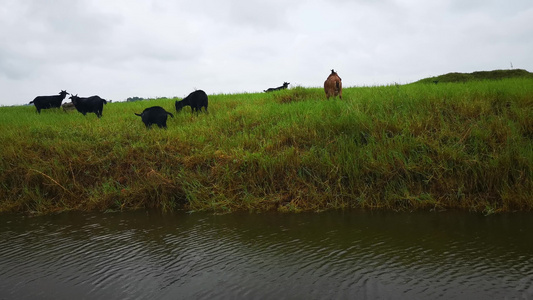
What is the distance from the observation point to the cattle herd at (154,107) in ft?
28.8

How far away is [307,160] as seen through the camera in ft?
19.7

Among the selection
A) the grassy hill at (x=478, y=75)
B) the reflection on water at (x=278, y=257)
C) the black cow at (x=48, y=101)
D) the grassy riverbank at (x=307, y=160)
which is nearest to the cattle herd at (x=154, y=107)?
the black cow at (x=48, y=101)

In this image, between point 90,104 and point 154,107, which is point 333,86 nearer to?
point 154,107

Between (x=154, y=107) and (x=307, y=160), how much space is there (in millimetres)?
4621

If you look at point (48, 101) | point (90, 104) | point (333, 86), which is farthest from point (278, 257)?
point (48, 101)

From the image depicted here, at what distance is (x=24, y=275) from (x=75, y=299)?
0.93 m

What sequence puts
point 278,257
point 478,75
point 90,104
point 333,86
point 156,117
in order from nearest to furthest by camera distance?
1. point 278,257
2. point 156,117
3. point 333,86
4. point 90,104
5. point 478,75

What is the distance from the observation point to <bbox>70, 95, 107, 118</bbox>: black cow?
11169mm

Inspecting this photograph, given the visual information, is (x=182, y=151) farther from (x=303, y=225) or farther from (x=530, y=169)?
(x=530, y=169)

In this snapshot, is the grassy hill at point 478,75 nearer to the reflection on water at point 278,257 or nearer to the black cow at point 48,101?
the reflection on water at point 278,257

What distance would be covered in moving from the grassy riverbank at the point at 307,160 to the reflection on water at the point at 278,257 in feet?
1.73

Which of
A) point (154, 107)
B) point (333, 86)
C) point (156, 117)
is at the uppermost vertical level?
point (333, 86)

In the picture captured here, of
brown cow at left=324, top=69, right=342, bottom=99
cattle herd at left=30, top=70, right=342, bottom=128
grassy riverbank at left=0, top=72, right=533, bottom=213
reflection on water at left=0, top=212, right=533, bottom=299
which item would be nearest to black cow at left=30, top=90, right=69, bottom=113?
cattle herd at left=30, top=70, right=342, bottom=128

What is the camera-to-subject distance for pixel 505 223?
4.21 m
